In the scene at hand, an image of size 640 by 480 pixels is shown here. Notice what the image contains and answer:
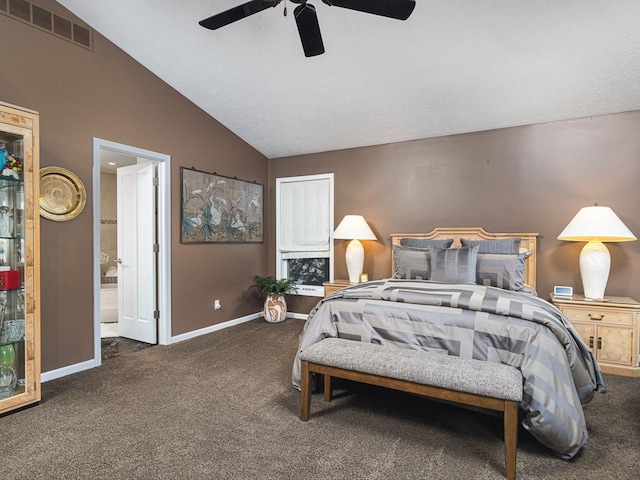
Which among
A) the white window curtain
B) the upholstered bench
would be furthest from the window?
the upholstered bench

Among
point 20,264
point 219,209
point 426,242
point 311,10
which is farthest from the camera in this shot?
point 219,209

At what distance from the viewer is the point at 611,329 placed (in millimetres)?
3199

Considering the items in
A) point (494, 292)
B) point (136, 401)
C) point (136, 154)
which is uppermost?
point (136, 154)

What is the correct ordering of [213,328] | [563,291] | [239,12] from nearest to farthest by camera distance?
[239,12], [563,291], [213,328]

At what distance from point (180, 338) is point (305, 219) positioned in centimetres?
229

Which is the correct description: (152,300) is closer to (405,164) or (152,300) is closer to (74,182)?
(74,182)

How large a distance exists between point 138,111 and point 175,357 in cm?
252

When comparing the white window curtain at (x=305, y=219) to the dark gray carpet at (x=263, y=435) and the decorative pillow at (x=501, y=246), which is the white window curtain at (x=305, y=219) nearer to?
the decorative pillow at (x=501, y=246)

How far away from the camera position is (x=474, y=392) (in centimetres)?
181

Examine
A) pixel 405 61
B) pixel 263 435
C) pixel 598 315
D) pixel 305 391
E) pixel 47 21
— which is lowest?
pixel 263 435

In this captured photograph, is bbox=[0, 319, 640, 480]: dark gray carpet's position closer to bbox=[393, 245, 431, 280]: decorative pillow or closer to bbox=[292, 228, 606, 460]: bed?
bbox=[292, 228, 606, 460]: bed

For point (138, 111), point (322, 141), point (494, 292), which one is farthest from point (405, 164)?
point (138, 111)

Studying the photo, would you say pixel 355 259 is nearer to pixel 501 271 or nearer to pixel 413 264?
pixel 413 264

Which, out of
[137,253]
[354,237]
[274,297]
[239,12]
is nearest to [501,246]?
[354,237]
